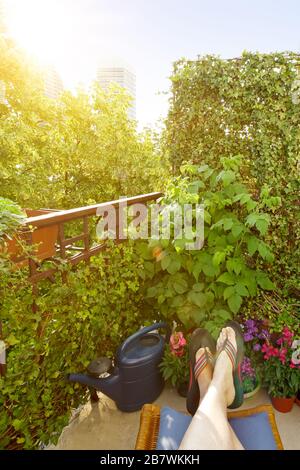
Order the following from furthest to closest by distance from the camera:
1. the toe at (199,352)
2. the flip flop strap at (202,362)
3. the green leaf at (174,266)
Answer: the green leaf at (174,266)
the toe at (199,352)
the flip flop strap at (202,362)

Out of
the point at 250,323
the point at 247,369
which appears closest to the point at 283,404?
the point at 247,369

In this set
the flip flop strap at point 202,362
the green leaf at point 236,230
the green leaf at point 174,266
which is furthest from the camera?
the green leaf at point 174,266

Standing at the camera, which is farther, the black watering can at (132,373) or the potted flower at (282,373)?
the potted flower at (282,373)

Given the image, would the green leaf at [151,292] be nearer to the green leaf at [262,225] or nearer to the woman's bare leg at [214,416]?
the woman's bare leg at [214,416]

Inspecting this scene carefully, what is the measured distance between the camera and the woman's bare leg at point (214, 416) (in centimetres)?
138

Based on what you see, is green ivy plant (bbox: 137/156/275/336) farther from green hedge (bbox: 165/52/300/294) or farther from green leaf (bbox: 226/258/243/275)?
green hedge (bbox: 165/52/300/294)

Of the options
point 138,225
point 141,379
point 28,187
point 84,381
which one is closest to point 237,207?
point 138,225

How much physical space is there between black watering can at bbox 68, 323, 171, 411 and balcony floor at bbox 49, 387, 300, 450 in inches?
4.0

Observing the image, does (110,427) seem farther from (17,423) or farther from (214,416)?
(214,416)

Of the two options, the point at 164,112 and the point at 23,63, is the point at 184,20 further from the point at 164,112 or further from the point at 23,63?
the point at 23,63

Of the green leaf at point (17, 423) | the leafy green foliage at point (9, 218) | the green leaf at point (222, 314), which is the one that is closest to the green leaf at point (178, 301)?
the green leaf at point (222, 314)
